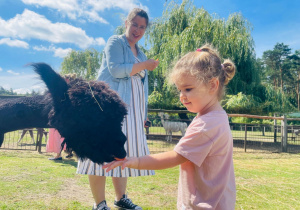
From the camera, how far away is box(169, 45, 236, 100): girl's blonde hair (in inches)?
57.1

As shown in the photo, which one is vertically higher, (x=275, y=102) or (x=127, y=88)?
(x=275, y=102)

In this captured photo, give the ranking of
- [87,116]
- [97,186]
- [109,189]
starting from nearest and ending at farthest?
[87,116]
[97,186]
[109,189]

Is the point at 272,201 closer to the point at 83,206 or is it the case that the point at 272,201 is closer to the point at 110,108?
the point at 83,206

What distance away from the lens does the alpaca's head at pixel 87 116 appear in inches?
50.7

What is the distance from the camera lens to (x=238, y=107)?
1008 centimetres

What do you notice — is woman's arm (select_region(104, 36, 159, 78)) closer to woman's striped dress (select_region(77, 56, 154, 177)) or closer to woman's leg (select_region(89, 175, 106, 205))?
woman's striped dress (select_region(77, 56, 154, 177))

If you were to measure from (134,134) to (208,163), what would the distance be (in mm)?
1114

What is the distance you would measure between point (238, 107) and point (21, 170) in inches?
337

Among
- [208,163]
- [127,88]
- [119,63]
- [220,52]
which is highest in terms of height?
[220,52]

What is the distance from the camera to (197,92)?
1447mm

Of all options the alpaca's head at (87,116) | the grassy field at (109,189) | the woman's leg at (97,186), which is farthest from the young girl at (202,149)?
the grassy field at (109,189)

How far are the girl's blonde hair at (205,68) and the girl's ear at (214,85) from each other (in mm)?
20

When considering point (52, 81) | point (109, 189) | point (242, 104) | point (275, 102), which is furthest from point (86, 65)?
point (275, 102)

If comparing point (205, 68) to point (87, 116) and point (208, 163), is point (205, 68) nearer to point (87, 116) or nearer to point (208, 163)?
point (208, 163)
